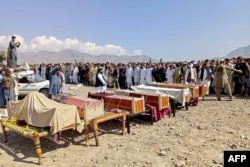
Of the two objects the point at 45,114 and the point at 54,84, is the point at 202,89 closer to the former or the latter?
the point at 54,84

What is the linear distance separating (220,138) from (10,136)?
17.4ft

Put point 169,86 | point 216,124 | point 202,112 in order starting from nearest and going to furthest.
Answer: point 216,124, point 202,112, point 169,86

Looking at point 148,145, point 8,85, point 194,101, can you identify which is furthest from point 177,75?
point 148,145

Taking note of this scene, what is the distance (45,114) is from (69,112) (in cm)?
49

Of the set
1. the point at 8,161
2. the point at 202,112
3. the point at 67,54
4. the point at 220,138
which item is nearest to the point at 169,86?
the point at 202,112

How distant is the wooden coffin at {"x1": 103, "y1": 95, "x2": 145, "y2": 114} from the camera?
7.39 m

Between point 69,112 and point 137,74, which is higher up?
point 137,74

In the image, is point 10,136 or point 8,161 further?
point 10,136

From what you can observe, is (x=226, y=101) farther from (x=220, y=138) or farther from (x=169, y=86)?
(x=220, y=138)

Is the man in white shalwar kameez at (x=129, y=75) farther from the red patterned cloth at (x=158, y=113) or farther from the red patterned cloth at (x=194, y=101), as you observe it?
the red patterned cloth at (x=158, y=113)

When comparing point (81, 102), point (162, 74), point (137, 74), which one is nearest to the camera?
point (81, 102)

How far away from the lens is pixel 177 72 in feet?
45.4

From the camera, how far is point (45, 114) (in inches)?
224

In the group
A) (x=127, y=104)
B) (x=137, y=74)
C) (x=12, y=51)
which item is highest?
(x=12, y=51)
